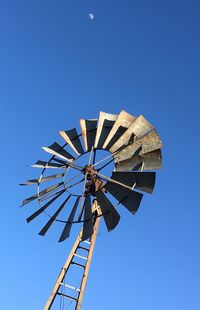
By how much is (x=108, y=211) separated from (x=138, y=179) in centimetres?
109

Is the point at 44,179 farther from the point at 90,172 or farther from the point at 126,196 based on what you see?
the point at 126,196

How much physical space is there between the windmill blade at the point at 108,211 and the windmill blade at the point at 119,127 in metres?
1.54

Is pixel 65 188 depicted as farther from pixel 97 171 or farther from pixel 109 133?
pixel 109 133

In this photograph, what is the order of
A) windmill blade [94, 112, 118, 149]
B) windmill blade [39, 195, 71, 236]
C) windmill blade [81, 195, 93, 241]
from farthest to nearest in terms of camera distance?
windmill blade [94, 112, 118, 149] → windmill blade [39, 195, 71, 236] → windmill blade [81, 195, 93, 241]

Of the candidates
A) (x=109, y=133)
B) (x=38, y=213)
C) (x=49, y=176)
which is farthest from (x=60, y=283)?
(x=109, y=133)

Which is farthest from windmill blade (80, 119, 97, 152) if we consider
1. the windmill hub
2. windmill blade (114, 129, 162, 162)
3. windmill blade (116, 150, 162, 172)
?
windmill blade (116, 150, 162, 172)

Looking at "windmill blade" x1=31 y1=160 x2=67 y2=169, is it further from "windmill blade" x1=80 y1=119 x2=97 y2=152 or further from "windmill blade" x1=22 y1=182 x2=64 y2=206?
"windmill blade" x1=80 y1=119 x2=97 y2=152

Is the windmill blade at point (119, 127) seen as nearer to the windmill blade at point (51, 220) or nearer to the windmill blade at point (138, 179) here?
the windmill blade at point (138, 179)

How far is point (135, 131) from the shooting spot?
48.8 feet

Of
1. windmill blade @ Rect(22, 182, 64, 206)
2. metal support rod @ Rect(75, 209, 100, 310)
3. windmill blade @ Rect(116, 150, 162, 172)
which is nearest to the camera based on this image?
metal support rod @ Rect(75, 209, 100, 310)

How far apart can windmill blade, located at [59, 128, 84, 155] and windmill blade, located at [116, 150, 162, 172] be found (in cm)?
148

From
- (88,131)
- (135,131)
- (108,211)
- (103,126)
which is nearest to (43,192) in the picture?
(88,131)

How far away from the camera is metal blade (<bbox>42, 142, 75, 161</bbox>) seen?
15.4 m

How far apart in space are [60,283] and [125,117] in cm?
482
